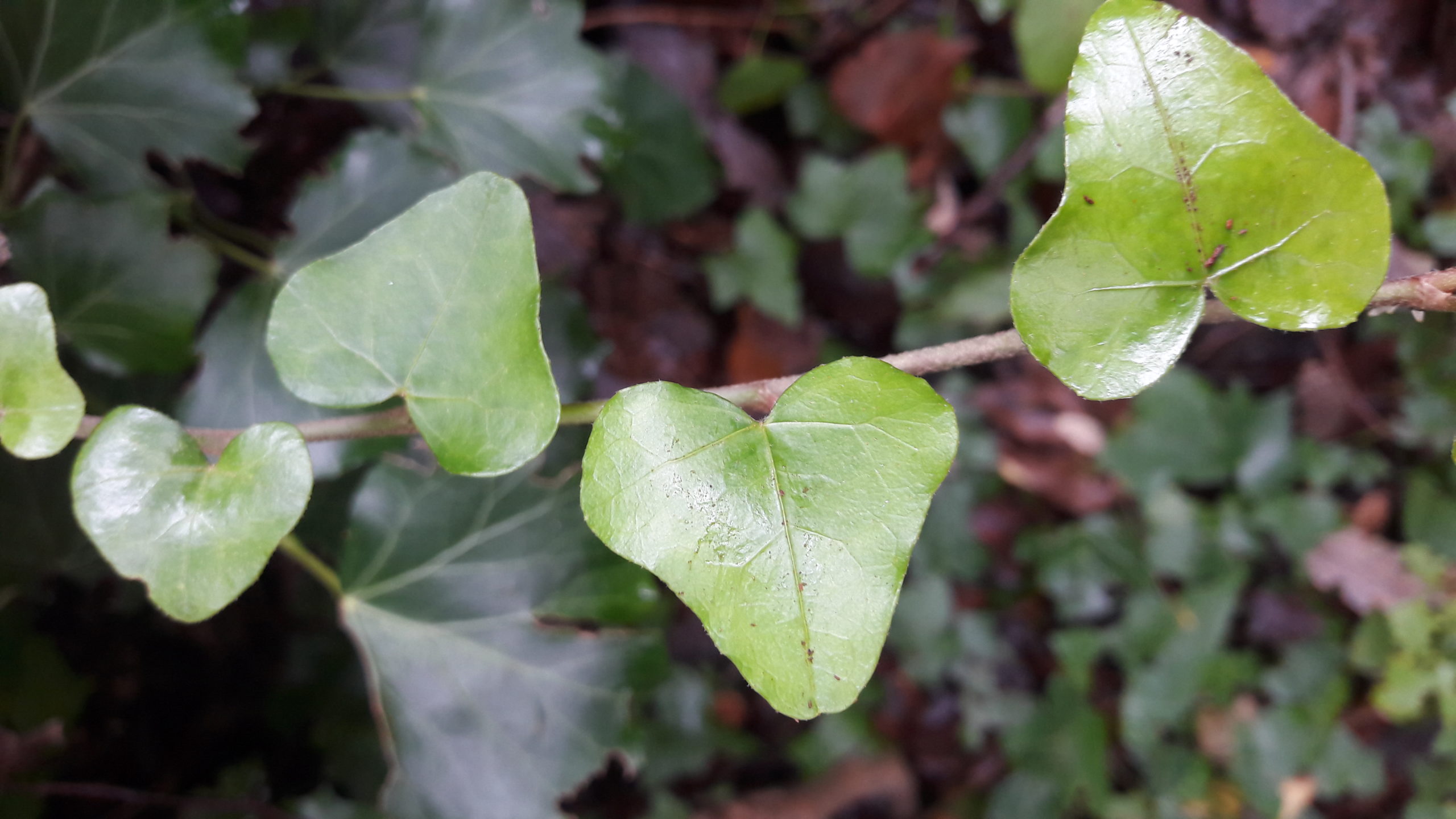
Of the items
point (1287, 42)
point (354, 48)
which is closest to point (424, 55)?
point (354, 48)

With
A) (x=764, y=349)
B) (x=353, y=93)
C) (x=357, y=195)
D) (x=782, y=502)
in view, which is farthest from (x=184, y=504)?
(x=764, y=349)

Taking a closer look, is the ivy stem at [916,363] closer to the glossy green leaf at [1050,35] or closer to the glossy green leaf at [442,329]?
the glossy green leaf at [442,329]

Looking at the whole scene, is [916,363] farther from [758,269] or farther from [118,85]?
[758,269]

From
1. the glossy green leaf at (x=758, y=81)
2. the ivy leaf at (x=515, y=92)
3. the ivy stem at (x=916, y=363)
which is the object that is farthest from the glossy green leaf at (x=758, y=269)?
the ivy stem at (x=916, y=363)

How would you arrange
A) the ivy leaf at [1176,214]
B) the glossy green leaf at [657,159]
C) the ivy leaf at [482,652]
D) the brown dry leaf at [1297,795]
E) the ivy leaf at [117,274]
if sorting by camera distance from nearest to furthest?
1. the ivy leaf at [1176,214]
2. the ivy leaf at [117,274]
3. the ivy leaf at [482,652]
4. the glossy green leaf at [657,159]
5. the brown dry leaf at [1297,795]

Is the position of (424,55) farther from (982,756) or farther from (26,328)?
(982,756)

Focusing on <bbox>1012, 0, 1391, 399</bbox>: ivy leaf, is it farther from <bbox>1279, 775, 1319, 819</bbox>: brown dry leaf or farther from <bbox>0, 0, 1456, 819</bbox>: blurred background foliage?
<bbox>1279, 775, 1319, 819</bbox>: brown dry leaf
